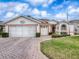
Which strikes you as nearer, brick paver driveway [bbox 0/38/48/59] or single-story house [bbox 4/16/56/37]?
brick paver driveway [bbox 0/38/48/59]

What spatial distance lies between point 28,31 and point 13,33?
3.05 m

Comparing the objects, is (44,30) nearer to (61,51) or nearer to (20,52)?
(20,52)

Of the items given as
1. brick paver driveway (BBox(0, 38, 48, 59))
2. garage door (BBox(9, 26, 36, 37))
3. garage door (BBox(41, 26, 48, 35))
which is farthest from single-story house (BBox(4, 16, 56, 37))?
brick paver driveway (BBox(0, 38, 48, 59))

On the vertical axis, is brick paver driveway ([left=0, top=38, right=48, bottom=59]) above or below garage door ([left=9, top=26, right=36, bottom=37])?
below

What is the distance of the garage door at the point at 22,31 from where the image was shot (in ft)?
123

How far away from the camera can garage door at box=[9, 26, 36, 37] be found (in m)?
37.3

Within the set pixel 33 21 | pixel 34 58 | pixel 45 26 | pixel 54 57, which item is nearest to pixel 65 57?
pixel 54 57

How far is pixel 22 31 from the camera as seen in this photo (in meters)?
37.5

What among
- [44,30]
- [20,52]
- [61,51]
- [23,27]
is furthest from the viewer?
[44,30]

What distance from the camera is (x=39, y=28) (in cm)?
3753

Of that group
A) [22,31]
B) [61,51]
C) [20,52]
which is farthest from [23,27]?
[61,51]

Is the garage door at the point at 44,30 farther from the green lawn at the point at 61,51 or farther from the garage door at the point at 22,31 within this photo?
the green lawn at the point at 61,51

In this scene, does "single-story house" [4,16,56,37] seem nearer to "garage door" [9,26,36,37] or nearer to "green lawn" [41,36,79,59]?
"garage door" [9,26,36,37]

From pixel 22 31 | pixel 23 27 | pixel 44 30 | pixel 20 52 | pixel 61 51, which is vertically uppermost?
pixel 23 27
